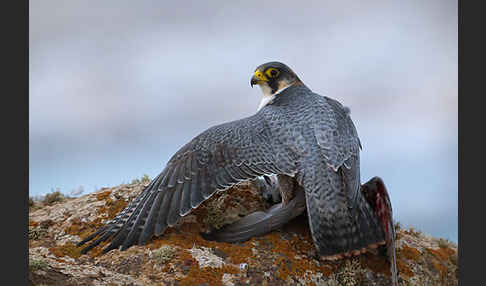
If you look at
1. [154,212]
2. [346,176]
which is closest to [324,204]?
[346,176]

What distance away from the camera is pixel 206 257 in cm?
460

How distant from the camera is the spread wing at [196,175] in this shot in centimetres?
491

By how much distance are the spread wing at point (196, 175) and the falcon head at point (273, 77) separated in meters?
1.11

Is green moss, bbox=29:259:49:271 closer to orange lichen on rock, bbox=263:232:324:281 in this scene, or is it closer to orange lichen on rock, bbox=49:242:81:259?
orange lichen on rock, bbox=49:242:81:259

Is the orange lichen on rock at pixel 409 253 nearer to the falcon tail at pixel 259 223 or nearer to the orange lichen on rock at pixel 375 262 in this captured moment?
the orange lichen on rock at pixel 375 262

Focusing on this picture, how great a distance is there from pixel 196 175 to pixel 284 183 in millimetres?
987

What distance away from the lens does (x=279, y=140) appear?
208 inches

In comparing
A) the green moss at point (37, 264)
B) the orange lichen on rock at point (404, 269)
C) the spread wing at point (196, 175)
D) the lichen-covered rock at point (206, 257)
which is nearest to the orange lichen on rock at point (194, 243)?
the lichen-covered rock at point (206, 257)

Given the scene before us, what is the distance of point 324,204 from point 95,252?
7.93 feet

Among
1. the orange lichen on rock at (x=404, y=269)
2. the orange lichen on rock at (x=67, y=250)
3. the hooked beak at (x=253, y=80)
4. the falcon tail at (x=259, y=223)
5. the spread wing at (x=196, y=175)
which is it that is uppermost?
the hooked beak at (x=253, y=80)

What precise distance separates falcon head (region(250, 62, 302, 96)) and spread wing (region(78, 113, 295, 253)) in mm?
1113

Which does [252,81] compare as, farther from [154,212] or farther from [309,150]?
[154,212]

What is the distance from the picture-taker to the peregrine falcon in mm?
Answer: 4703

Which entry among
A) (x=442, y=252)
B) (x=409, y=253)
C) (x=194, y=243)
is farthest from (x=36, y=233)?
(x=442, y=252)
